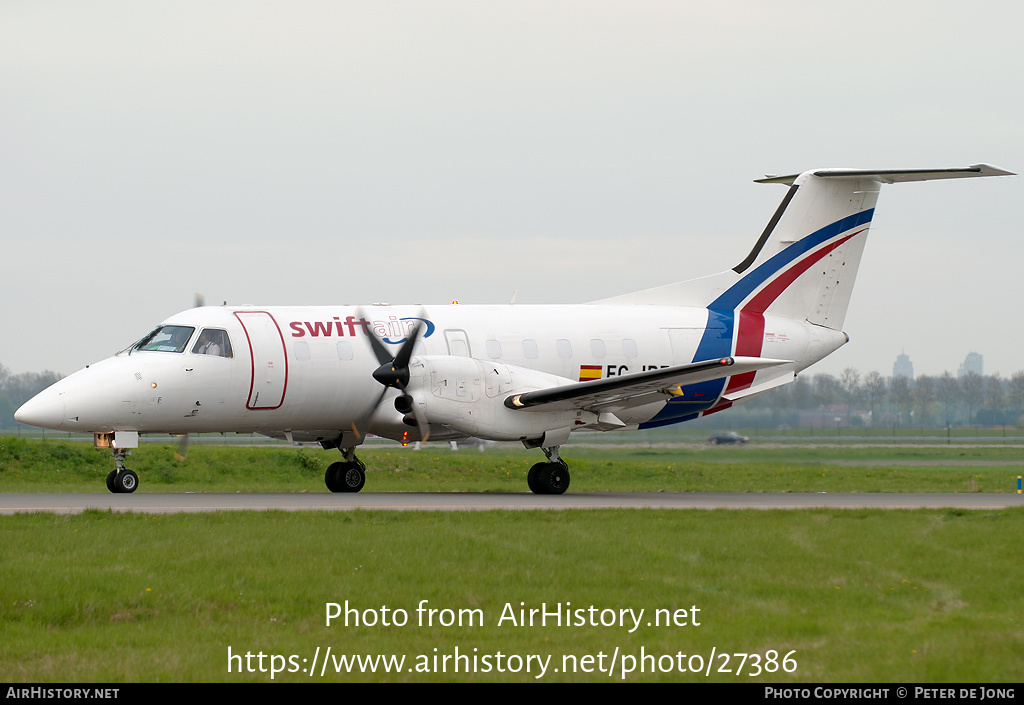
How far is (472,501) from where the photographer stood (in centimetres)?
2167

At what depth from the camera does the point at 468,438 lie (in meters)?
24.0

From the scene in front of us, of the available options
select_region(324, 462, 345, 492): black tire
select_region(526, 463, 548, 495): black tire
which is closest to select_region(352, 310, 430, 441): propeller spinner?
select_region(526, 463, 548, 495): black tire

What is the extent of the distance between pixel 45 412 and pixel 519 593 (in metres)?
12.9

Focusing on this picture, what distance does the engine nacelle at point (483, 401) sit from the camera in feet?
74.9

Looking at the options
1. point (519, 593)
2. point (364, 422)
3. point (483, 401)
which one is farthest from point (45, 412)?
point (519, 593)

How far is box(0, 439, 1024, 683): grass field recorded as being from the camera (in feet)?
29.2

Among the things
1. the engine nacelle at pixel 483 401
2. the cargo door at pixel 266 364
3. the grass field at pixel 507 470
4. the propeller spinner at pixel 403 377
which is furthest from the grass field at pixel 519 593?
the grass field at pixel 507 470

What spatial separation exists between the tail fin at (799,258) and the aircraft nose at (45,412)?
1283 centimetres

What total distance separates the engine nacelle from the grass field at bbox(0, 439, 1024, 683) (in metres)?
4.88

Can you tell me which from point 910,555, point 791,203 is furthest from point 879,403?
point 910,555

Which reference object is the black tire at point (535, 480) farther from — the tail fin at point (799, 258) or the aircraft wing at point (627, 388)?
the tail fin at point (799, 258)

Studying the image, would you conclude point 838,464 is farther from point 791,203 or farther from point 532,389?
point 532,389

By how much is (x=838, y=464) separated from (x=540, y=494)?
11654mm

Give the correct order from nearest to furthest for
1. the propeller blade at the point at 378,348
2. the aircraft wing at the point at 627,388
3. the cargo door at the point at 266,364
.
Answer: the aircraft wing at the point at 627,388
the cargo door at the point at 266,364
the propeller blade at the point at 378,348
